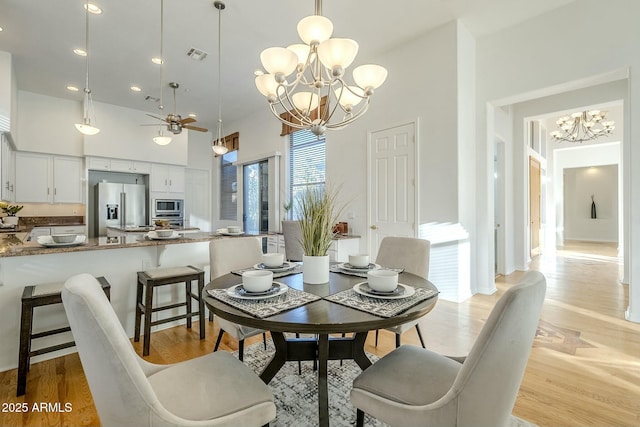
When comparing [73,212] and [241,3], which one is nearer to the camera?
[241,3]

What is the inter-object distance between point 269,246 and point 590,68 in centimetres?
483

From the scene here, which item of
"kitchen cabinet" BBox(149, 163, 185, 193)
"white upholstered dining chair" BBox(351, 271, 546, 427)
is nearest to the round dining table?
"white upholstered dining chair" BBox(351, 271, 546, 427)

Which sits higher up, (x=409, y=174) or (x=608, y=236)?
(x=409, y=174)

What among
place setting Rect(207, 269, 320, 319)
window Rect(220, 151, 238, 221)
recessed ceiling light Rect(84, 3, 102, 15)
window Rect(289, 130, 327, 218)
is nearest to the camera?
place setting Rect(207, 269, 320, 319)

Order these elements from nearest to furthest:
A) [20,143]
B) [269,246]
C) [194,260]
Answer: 1. [194,260]
2. [20,143]
3. [269,246]

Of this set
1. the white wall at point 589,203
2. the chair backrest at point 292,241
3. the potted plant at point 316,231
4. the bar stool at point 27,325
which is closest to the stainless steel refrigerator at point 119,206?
the chair backrest at point 292,241

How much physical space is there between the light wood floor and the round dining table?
937 mm

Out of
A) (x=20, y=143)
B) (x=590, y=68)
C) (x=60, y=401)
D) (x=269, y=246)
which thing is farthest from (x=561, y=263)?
(x=20, y=143)

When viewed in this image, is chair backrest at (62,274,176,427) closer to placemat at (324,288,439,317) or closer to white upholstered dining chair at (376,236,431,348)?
placemat at (324,288,439,317)

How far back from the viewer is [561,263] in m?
5.75

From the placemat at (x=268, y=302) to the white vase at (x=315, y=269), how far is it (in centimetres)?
18

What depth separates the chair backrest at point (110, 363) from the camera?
2.64ft

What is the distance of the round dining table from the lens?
3.50 ft

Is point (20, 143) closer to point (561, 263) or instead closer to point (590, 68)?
point (590, 68)
